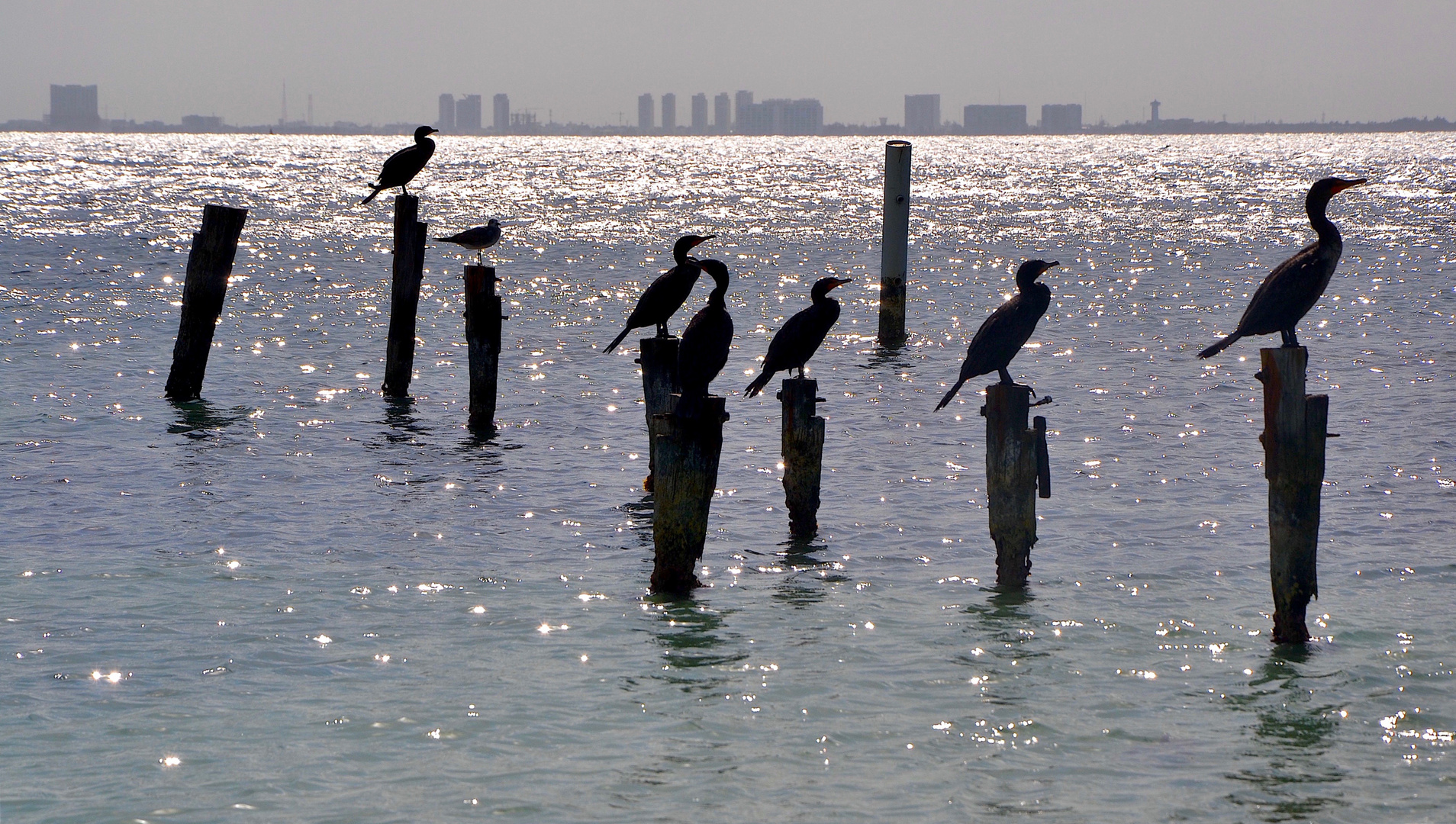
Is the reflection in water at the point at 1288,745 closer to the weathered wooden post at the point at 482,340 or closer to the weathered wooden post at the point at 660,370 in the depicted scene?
the weathered wooden post at the point at 660,370

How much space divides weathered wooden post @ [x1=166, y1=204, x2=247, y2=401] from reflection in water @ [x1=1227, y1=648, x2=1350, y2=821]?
12.3m

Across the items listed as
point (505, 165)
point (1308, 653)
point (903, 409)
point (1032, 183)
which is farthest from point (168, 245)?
point (505, 165)

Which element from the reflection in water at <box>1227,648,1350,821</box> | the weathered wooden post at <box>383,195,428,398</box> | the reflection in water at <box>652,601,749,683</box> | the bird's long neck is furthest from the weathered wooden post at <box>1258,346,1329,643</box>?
the weathered wooden post at <box>383,195,428,398</box>

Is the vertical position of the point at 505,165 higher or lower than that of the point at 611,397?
higher

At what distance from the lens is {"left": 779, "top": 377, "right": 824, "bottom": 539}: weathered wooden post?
1108 cm

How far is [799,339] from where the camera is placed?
10938 millimetres

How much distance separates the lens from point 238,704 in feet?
25.8

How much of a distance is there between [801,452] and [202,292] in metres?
8.94

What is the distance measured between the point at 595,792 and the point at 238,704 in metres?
2.24

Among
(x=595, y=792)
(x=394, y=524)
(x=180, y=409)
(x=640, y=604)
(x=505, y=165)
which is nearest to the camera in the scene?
(x=595, y=792)

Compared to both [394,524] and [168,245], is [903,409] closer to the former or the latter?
[394,524]

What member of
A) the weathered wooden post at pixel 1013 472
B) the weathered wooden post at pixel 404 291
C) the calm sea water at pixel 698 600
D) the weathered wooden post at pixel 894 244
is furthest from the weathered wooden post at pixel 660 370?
the weathered wooden post at pixel 894 244

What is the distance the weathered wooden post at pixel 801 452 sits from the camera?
36.3 feet

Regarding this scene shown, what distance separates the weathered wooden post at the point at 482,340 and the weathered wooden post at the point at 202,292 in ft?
10.1
